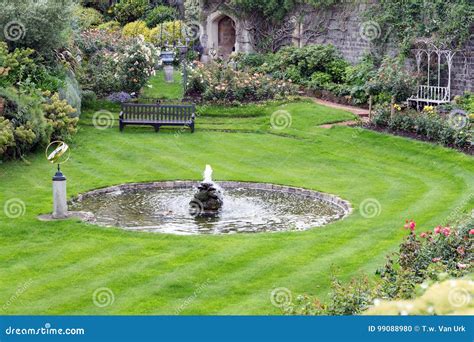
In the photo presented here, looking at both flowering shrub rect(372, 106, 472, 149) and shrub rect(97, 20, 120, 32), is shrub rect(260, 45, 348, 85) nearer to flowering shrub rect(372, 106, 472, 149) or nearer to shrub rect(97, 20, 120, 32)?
flowering shrub rect(372, 106, 472, 149)

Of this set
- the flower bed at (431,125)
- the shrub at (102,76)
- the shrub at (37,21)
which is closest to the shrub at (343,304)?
the flower bed at (431,125)

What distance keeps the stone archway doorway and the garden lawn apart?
1342 cm

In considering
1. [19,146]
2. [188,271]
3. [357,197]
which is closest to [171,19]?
[19,146]

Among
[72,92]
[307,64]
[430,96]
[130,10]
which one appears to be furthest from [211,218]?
[130,10]

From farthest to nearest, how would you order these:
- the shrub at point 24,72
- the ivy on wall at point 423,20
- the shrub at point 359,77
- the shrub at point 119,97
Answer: the shrub at point 359,77 → the shrub at point 119,97 → the ivy on wall at point 423,20 → the shrub at point 24,72

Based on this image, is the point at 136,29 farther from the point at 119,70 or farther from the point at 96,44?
the point at 119,70

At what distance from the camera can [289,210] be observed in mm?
19500

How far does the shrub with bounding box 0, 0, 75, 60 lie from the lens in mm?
27141

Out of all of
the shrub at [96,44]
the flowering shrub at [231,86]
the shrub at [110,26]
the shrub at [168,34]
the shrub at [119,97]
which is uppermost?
the shrub at [110,26]

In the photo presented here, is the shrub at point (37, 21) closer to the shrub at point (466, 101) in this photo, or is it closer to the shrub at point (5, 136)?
the shrub at point (5, 136)

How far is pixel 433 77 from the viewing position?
30641mm

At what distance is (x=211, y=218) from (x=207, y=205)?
2.04 ft

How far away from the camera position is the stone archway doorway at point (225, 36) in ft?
139
